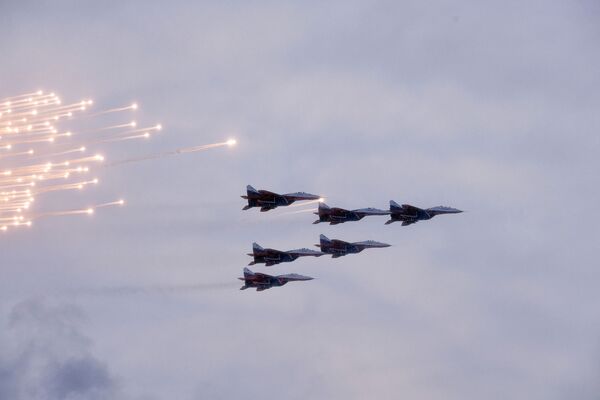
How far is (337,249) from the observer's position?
522 feet

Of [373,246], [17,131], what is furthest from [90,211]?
[373,246]

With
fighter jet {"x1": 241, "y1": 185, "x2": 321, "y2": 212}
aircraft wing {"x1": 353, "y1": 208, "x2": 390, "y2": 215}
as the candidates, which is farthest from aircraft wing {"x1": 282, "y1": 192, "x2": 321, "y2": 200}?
aircraft wing {"x1": 353, "y1": 208, "x2": 390, "y2": 215}

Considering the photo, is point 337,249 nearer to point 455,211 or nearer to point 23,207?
point 455,211

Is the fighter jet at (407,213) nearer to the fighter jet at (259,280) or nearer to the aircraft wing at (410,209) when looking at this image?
the aircraft wing at (410,209)

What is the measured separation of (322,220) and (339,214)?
13.1 ft

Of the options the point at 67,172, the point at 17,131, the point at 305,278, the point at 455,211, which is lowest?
the point at 305,278

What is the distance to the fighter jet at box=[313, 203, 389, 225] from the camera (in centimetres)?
15162

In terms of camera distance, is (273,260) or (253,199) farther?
(273,260)

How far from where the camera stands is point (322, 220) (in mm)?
151625

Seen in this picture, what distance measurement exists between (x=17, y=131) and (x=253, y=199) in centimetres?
5446

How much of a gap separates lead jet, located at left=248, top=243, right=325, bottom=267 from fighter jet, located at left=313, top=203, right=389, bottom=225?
991cm

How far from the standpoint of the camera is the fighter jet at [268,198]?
477ft

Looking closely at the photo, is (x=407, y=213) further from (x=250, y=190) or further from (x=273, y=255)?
(x=250, y=190)

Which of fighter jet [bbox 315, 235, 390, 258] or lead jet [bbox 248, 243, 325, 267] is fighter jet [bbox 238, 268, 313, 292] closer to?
lead jet [bbox 248, 243, 325, 267]
